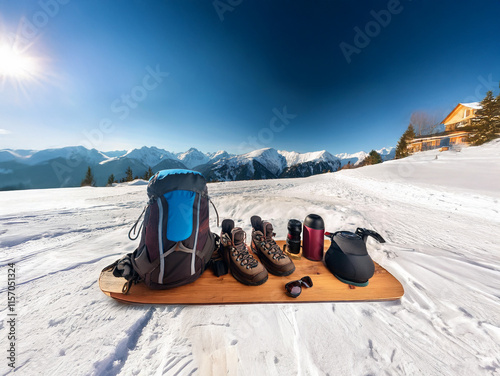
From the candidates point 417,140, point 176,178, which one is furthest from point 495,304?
point 417,140

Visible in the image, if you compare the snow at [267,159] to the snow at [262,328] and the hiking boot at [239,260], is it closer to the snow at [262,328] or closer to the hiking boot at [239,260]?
the hiking boot at [239,260]

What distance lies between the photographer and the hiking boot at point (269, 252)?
1955mm

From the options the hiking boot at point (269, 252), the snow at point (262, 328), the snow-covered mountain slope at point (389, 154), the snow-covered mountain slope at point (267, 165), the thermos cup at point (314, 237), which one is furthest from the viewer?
the snow-covered mountain slope at point (267, 165)

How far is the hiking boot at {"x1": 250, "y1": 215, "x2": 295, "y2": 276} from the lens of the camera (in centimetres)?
196

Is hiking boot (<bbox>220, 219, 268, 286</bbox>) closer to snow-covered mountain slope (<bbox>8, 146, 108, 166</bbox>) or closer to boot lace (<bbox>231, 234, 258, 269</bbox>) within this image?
boot lace (<bbox>231, 234, 258, 269</bbox>)

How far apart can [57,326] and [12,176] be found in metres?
171

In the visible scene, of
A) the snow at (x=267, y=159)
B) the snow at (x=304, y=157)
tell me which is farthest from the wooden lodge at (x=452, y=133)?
the snow at (x=304, y=157)

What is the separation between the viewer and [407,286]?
6.10ft

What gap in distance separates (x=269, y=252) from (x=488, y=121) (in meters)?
30.4

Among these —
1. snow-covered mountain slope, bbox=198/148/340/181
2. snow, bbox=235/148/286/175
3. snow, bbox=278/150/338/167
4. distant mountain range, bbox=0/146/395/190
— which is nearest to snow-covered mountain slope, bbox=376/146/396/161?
distant mountain range, bbox=0/146/395/190

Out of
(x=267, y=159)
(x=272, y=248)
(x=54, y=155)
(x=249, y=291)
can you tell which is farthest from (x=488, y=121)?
(x=54, y=155)

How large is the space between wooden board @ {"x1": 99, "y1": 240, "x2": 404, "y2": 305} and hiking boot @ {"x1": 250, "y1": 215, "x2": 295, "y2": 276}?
9 centimetres

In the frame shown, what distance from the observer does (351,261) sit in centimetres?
184

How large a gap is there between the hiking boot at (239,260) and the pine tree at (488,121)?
98.5ft
